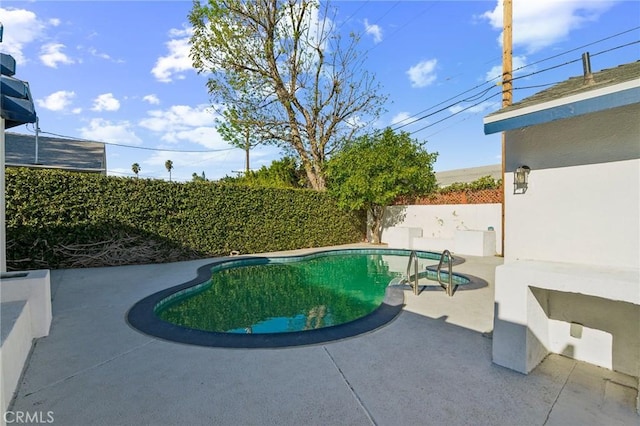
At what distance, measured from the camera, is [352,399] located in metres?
2.76

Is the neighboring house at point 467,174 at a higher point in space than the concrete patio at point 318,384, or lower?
higher

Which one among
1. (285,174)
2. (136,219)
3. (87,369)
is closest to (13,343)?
(87,369)

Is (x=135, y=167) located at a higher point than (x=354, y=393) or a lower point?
higher

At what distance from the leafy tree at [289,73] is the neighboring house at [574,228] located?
14.6 meters

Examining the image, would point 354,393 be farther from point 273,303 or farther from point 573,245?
point 273,303

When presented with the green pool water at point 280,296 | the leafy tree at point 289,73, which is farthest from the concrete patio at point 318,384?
the leafy tree at point 289,73

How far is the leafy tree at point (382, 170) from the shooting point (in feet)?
43.7

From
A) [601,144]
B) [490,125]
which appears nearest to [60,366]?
[490,125]

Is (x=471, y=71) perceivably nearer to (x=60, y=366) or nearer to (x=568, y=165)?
(x=568, y=165)

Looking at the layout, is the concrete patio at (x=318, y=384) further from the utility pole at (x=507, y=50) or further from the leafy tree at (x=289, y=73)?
the leafy tree at (x=289, y=73)

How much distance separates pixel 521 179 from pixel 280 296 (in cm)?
562

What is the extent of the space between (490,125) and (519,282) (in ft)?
5.86

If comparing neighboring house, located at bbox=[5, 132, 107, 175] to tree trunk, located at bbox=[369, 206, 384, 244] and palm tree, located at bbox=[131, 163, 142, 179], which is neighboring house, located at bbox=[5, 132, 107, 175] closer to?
tree trunk, located at bbox=[369, 206, 384, 244]

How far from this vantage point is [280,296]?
7.41 metres
